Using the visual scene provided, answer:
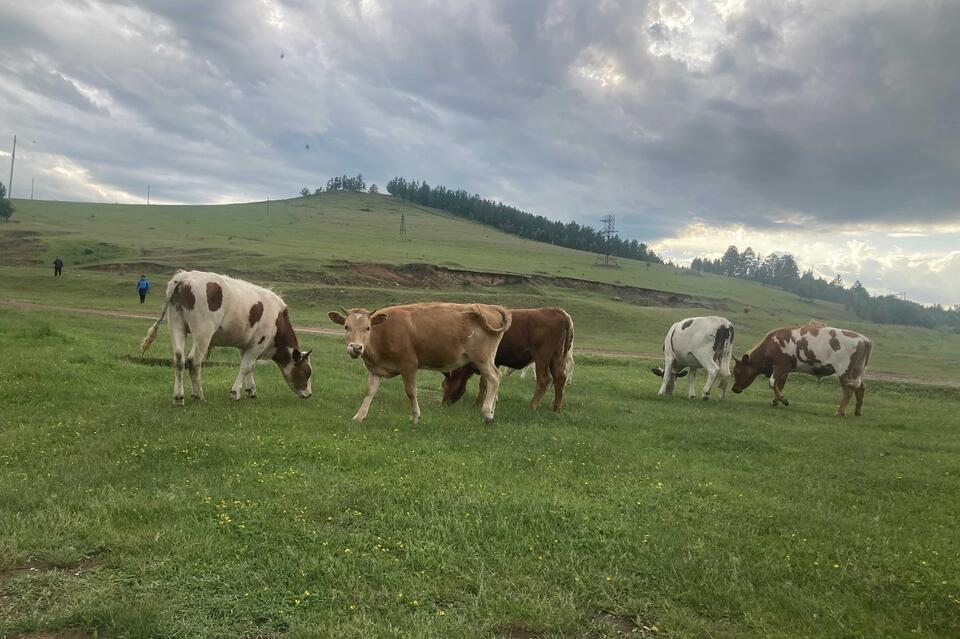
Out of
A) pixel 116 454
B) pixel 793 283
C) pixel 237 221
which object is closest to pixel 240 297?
pixel 116 454

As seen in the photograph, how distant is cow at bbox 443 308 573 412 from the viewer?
13.2 metres

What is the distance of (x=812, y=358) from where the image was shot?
17547mm

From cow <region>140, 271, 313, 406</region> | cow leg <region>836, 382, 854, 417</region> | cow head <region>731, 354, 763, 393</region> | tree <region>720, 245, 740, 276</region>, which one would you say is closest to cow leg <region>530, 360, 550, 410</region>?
cow <region>140, 271, 313, 406</region>

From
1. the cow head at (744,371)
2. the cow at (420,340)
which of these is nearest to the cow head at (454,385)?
the cow at (420,340)

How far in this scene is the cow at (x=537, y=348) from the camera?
13188 millimetres

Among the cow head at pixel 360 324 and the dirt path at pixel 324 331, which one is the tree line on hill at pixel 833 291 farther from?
the cow head at pixel 360 324

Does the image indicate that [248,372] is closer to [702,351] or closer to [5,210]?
[702,351]

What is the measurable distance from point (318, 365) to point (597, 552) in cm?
1413

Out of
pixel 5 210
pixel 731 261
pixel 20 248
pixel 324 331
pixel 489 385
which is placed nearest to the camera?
pixel 489 385

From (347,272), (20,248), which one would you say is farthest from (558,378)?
(20,248)

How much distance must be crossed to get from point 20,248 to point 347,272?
33.3 m

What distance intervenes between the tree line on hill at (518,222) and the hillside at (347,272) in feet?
149

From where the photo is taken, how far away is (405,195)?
191875mm

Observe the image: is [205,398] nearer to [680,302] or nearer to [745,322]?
[745,322]
